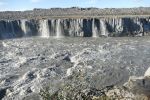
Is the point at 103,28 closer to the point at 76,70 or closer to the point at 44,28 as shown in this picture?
the point at 44,28

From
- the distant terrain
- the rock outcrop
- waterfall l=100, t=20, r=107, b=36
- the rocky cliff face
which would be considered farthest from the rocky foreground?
the distant terrain

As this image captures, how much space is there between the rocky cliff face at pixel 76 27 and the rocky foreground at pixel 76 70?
9.60m

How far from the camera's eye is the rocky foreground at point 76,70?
21.4 m

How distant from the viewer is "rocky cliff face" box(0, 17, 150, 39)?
196ft

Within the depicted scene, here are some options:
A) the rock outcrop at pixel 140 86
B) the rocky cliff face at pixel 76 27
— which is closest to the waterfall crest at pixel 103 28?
the rocky cliff face at pixel 76 27

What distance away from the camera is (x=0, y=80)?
1249 inches

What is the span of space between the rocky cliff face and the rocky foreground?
9.60 metres

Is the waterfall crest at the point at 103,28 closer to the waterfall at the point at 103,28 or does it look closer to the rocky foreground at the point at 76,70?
the waterfall at the point at 103,28

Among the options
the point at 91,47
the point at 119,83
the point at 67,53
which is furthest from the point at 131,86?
the point at 91,47

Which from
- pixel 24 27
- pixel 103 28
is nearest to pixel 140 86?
pixel 103 28

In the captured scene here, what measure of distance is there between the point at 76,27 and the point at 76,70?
105 feet

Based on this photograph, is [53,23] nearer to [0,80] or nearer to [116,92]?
[0,80]

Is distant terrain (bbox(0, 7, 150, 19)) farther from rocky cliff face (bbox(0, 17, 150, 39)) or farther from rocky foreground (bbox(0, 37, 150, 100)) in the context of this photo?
rocky foreground (bbox(0, 37, 150, 100))

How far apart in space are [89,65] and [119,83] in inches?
273
